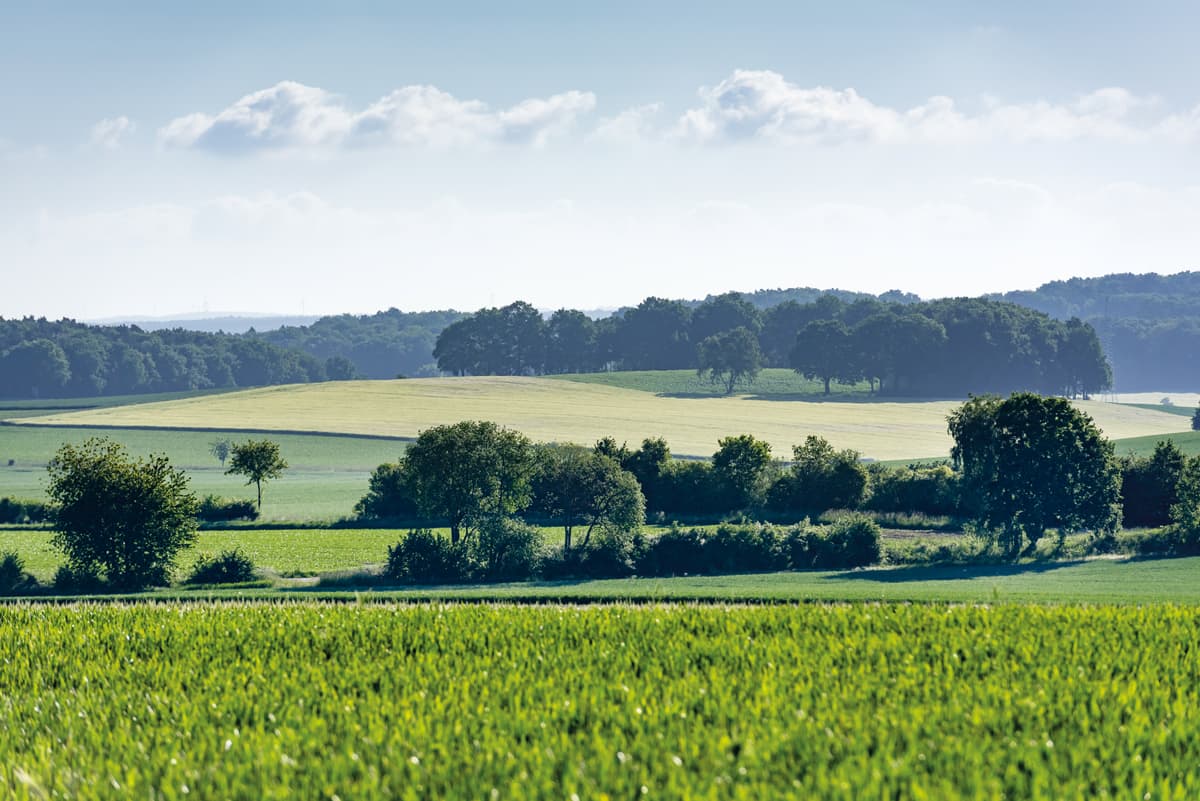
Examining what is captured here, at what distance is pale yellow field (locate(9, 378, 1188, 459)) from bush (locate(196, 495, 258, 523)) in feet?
151

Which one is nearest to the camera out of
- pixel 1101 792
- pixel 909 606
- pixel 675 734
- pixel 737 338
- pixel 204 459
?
pixel 1101 792

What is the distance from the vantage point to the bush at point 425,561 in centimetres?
4809

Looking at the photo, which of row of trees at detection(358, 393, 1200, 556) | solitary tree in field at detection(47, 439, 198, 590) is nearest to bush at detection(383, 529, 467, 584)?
row of trees at detection(358, 393, 1200, 556)

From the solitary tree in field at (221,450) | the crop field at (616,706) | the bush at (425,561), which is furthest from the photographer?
the solitary tree in field at (221,450)

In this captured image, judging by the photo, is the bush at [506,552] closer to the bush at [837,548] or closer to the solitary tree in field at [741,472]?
the bush at [837,548]

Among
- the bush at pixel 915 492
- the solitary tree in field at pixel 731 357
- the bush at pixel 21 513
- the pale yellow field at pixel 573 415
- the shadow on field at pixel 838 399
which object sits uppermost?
the solitary tree in field at pixel 731 357

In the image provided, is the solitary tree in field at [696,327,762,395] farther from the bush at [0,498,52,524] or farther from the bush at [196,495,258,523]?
the bush at [0,498,52,524]

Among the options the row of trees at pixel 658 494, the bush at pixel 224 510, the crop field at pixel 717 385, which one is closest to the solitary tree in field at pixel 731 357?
the crop field at pixel 717 385

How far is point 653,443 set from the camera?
7231 cm

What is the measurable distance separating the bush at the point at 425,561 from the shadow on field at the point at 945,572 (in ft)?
50.0

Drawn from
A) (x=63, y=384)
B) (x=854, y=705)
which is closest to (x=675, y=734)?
(x=854, y=705)

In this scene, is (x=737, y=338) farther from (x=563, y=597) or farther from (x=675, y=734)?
(x=675, y=734)

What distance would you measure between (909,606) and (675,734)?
1084 cm

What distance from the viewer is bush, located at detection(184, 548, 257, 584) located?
4719 centimetres
